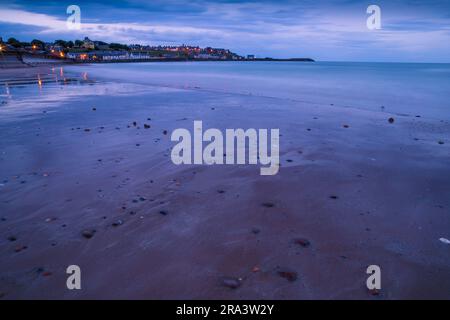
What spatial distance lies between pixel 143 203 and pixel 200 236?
4.59 ft

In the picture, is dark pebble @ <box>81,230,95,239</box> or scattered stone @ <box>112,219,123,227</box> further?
scattered stone @ <box>112,219,123,227</box>

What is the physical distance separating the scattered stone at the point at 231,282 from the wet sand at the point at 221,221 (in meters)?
0.02

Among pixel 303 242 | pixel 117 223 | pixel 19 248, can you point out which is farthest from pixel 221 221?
pixel 19 248

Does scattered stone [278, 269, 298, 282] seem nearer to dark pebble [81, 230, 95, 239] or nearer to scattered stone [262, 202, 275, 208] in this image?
scattered stone [262, 202, 275, 208]

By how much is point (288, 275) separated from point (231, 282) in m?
0.67

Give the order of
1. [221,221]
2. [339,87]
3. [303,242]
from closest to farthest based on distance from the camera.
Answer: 1. [303,242]
2. [221,221]
3. [339,87]

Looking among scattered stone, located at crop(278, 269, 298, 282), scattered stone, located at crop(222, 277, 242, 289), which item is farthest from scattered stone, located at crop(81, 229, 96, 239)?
scattered stone, located at crop(278, 269, 298, 282)

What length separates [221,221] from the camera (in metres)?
4.55

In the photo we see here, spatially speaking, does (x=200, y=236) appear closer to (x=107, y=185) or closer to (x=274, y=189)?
(x=274, y=189)

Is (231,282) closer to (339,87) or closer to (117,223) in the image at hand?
(117,223)

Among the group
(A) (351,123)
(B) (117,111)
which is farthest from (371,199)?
(B) (117,111)

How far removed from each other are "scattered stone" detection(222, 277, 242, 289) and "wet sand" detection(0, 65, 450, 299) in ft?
0.06

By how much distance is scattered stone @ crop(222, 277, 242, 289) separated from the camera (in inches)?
128

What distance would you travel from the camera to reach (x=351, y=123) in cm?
1177
